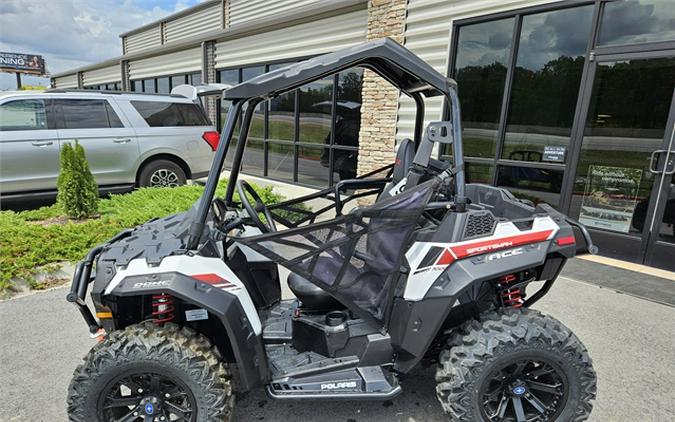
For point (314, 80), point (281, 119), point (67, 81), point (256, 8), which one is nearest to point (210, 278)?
point (314, 80)

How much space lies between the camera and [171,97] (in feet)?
23.7

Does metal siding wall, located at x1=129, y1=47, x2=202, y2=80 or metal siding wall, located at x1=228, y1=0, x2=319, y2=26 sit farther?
metal siding wall, located at x1=129, y1=47, x2=202, y2=80

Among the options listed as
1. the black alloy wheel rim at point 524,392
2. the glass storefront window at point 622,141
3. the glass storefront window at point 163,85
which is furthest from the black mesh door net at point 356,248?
the glass storefront window at point 163,85

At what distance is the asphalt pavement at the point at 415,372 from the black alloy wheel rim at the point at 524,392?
1.26 feet

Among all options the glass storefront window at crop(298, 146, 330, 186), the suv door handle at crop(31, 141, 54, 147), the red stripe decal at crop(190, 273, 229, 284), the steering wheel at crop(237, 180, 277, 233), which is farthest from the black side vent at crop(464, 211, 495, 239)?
the glass storefront window at crop(298, 146, 330, 186)

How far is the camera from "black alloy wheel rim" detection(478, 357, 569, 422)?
1.98m

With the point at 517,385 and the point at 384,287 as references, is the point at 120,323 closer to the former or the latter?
the point at 384,287

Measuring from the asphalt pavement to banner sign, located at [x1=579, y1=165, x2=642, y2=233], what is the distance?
1.41m

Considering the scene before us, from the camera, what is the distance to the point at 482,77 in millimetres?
6008

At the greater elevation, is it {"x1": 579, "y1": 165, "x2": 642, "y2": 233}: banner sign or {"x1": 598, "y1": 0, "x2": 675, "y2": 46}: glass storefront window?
{"x1": 598, "y1": 0, "x2": 675, "y2": 46}: glass storefront window

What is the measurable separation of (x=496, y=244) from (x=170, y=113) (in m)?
6.77

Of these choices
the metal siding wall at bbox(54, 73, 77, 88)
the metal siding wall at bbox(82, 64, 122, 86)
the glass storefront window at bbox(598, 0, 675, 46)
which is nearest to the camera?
the glass storefront window at bbox(598, 0, 675, 46)

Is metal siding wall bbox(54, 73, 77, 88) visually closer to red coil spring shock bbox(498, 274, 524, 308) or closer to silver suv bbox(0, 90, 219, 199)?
silver suv bbox(0, 90, 219, 199)

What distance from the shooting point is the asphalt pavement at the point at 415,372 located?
2268mm
